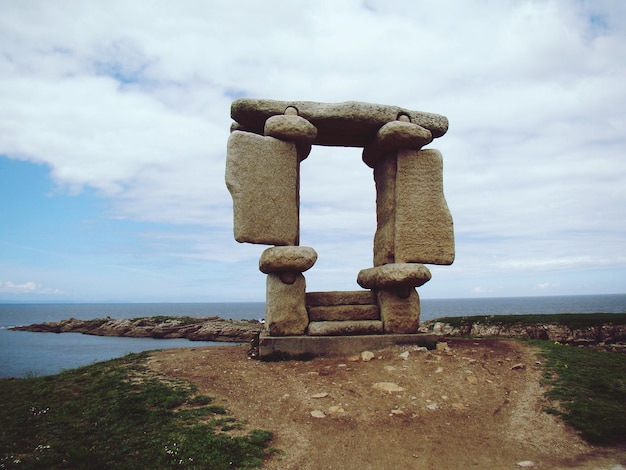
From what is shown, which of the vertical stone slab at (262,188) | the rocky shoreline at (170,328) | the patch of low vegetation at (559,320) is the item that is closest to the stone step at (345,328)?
the vertical stone slab at (262,188)

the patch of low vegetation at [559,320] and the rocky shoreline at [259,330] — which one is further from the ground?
the patch of low vegetation at [559,320]

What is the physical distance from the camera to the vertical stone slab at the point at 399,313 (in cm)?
723

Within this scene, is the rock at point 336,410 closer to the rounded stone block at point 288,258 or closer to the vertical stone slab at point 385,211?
the rounded stone block at point 288,258

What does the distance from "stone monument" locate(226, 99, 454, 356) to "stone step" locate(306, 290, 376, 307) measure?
0.06 ft

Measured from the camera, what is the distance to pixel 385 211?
7910 millimetres

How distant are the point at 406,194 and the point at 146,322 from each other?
33.5 meters

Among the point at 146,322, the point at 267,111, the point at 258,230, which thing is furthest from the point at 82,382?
the point at 146,322

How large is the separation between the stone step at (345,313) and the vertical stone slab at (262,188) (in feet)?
4.30

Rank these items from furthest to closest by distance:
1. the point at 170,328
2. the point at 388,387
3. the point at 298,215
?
the point at 170,328 → the point at 298,215 → the point at 388,387

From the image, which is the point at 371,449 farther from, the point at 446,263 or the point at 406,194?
the point at 406,194

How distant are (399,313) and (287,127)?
148 inches

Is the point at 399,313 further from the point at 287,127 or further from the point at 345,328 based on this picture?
the point at 287,127

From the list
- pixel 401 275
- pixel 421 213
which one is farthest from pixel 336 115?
pixel 401 275

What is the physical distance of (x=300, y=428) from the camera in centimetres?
439
